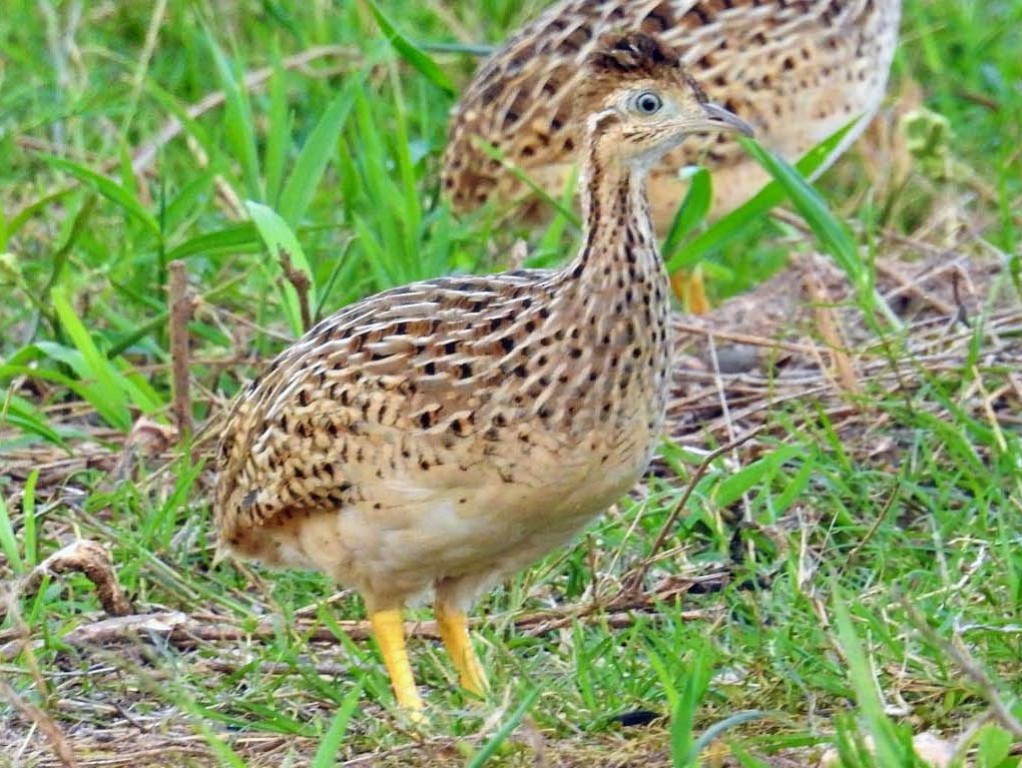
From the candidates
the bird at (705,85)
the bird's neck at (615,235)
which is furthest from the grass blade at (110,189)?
the bird's neck at (615,235)

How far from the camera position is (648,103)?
428 centimetres

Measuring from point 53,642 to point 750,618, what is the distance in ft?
4.84

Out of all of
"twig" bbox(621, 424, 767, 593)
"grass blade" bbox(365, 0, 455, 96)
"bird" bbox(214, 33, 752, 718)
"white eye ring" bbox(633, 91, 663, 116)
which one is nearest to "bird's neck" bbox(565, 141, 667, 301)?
"bird" bbox(214, 33, 752, 718)

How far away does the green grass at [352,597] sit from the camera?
4020 millimetres

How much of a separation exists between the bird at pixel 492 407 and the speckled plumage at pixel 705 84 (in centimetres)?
196

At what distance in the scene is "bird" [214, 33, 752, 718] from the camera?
409 cm

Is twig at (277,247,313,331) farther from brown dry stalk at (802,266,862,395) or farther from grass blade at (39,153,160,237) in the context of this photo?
brown dry stalk at (802,266,862,395)

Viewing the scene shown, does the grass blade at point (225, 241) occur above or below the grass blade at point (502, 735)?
above

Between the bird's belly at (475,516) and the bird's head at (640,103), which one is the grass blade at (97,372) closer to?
the bird's belly at (475,516)

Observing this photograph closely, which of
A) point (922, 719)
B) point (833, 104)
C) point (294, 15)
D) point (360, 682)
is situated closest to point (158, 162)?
point (294, 15)

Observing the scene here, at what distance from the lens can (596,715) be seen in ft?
13.2

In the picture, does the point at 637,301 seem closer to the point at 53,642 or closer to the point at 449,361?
the point at 449,361

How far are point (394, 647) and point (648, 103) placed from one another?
1225 mm

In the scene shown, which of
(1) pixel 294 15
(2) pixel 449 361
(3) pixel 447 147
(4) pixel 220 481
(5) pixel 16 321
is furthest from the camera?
(1) pixel 294 15
